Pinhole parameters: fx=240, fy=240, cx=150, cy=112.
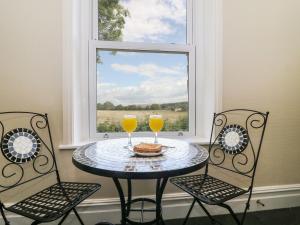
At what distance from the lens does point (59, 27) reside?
1.90 meters

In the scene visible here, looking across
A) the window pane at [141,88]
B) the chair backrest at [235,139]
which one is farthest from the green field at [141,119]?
A: the chair backrest at [235,139]

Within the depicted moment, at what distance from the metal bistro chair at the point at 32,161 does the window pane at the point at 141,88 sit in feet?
1.67

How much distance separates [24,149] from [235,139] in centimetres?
168

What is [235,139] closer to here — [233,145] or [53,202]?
[233,145]

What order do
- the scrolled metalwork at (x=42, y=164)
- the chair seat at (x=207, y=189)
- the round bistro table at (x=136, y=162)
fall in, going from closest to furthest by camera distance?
1. the round bistro table at (x=136, y=162)
2. the chair seat at (x=207, y=189)
3. the scrolled metalwork at (x=42, y=164)

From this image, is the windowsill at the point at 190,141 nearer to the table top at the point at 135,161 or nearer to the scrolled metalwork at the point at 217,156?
the scrolled metalwork at the point at 217,156

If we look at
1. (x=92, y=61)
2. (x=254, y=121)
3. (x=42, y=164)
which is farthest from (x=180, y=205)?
(x=92, y=61)

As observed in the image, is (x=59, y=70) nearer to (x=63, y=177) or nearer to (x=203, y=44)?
(x=63, y=177)

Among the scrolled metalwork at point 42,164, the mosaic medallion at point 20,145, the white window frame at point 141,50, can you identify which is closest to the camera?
the mosaic medallion at point 20,145

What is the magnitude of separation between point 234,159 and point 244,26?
4.00 ft

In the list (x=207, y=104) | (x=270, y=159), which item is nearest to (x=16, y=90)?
(x=207, y=104)

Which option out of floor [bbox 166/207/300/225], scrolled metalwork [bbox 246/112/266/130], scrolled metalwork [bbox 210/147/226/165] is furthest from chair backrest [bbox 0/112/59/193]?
scrolled metalwork [bbox 246/112/266/130]

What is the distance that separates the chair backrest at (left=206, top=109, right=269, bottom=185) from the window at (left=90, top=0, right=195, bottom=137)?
0.91 feet

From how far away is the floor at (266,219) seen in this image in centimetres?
211
